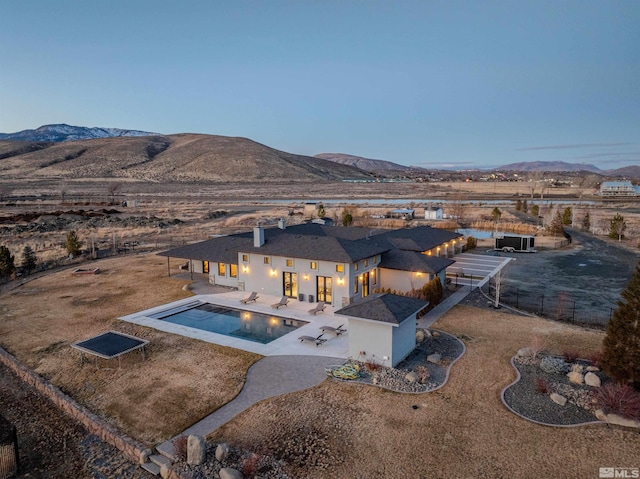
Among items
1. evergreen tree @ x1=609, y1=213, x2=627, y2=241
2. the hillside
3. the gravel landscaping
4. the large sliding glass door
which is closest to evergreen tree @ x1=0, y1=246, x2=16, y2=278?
the large sliding glass door

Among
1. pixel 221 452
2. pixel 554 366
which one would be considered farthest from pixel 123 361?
pixel 554 366

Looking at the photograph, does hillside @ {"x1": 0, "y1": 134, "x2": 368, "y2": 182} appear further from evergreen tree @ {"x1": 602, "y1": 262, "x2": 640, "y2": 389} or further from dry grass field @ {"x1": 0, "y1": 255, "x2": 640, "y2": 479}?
evergreen tree @ {"x1": 602, "y1": 262, "x2": 640, "y2": 389}

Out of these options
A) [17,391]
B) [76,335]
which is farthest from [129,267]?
[17,391]

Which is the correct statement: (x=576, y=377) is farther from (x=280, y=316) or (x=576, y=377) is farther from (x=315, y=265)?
(x=315, y=265)

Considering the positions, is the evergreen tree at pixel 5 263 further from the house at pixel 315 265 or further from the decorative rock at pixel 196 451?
the decorative rock at pixel 196 451

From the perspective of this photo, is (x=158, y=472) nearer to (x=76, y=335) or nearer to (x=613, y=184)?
(x=76, y=335)

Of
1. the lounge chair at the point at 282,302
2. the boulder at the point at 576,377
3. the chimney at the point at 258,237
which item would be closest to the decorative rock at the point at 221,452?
the boulder at the point at 576,377
